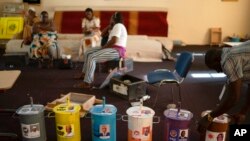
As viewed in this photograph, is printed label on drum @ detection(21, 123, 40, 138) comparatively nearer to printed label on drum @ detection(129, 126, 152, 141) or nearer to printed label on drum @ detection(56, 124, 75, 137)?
printed label on drum @ detection(56, 124, 75, 137)

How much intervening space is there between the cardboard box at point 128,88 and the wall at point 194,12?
11.5 feet

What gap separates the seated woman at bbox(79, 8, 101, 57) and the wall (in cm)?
120

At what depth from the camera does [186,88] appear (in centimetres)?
441

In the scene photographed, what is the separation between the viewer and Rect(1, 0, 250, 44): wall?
23.4 ft

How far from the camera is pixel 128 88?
383 centimetres

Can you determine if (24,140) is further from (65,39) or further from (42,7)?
(42,7)

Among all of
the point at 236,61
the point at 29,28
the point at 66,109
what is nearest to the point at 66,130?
the point at 66,109

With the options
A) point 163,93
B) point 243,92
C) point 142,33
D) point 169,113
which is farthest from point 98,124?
point 142,33

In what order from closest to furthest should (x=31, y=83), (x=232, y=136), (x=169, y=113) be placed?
(x=232, y=136)
(x=169, y=113)
(x=31, y=83)

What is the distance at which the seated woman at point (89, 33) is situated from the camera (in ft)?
18.7

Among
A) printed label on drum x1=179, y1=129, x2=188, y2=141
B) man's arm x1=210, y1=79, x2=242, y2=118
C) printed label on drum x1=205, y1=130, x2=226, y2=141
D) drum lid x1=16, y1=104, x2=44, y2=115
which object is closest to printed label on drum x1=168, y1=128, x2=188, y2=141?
printed label on drum x1=179, y1=129, x2=188, y2=141

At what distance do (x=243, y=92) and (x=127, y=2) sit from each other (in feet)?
12.9

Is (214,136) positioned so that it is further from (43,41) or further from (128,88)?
(43,41)

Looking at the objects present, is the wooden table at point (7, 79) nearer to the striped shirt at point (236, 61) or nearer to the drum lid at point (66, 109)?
the drum lid at point (66, 109)
